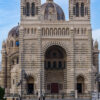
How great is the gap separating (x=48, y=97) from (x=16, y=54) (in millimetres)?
19638

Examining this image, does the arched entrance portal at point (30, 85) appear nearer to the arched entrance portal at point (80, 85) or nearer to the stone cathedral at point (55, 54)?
the stone cathedral at point (55, 54)

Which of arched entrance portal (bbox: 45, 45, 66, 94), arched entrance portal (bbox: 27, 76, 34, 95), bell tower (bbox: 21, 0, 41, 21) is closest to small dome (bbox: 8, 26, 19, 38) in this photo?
bell tower (bbox: 21, 0, 41, 21)

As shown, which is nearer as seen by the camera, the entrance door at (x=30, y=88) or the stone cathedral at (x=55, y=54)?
the stone cathedral at (x=55, y=54)

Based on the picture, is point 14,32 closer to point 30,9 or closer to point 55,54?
point 30,9

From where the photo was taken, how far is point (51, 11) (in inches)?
3268

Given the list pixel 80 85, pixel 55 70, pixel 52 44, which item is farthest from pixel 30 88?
pixel 80 85

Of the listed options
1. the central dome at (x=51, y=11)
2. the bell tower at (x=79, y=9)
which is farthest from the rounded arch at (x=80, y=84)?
the central dome at (x=51, y=11)

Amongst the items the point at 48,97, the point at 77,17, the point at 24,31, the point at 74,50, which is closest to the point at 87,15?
the point at 77,17

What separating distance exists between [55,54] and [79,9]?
30.9 ft

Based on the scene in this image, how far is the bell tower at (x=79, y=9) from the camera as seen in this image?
241ft

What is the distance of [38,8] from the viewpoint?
74.0m

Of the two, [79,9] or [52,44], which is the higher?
[79,9]

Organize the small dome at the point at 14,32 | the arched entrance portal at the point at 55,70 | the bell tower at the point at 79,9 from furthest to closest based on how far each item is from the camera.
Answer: the small dome at the point at 14,32
the arched entrance portal at the point at 55,70
the bell tower at the point at 79,9

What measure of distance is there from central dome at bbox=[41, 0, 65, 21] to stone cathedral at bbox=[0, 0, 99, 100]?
8410mm
